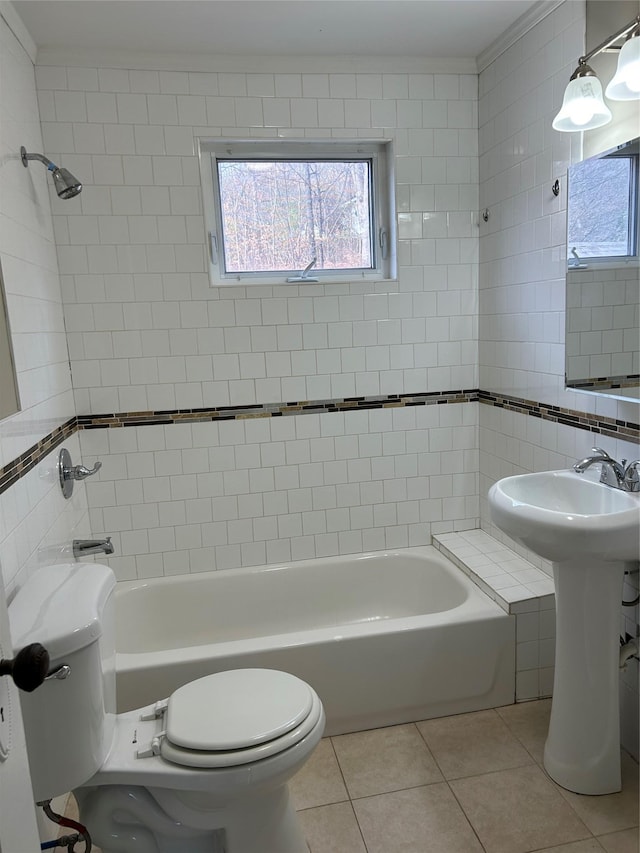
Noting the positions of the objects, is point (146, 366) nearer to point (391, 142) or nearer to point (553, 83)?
point (391, 142)

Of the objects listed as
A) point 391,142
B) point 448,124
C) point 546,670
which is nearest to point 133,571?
point 546,670

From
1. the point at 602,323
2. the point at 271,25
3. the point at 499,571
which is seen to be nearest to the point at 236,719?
the point at 499,571

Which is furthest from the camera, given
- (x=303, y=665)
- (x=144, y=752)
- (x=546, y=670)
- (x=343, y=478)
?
(x=343, y=478)

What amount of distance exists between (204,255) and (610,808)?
248cm

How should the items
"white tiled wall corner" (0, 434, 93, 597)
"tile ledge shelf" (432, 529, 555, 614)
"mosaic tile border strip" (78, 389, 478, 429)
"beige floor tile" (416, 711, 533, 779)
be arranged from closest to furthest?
"white tiled wall corner" (0, 434, 93, 597)
"beige floor tile" (416, 711, 533, 779)
"tile ledge shelf" (432, 529, 555, 614)
"mosaic tile border strip" (78, 389, 478, 429)

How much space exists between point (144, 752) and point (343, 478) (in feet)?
5.18

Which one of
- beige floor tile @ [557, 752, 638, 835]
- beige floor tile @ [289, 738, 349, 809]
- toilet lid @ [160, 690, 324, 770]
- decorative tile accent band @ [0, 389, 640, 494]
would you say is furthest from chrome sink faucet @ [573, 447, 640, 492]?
beige floor tile @ [289, 738, 349, 809]

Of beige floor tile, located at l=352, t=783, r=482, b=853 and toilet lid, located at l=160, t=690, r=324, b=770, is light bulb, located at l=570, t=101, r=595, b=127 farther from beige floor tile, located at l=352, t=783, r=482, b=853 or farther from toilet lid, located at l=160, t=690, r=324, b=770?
beige floor tile, located at l=352, t=783, r=482, b=853

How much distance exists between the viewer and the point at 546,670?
2377mm

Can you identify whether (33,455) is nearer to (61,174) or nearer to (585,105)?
(61,174)

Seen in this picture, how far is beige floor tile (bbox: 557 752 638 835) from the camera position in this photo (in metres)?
1.78

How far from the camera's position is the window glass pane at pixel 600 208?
1.86m

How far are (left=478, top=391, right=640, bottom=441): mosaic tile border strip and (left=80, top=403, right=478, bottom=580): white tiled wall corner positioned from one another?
25cm

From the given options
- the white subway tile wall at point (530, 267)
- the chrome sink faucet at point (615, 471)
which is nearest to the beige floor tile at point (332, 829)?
the white subway tile wall at point (530, 267)
